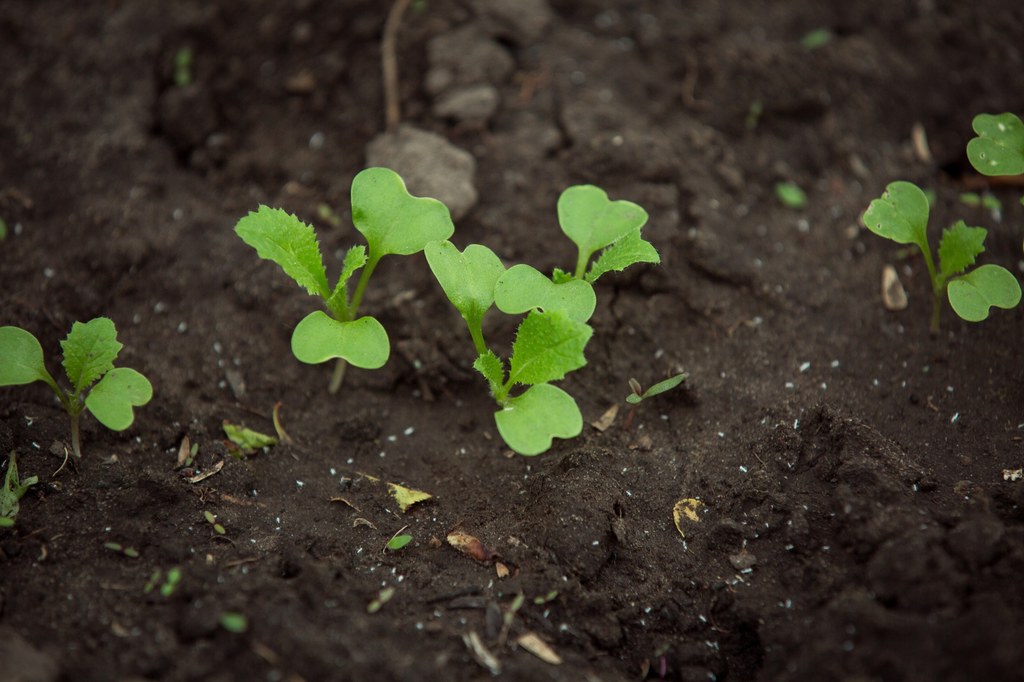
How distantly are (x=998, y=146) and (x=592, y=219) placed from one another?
1.09 m

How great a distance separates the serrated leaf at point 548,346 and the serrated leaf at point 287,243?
1.74ft

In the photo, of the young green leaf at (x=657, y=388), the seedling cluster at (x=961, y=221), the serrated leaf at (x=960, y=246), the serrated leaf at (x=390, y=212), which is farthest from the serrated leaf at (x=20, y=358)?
the serrated leaf at (x=960, y=246)

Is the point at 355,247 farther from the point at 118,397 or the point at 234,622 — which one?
the point at 234,622

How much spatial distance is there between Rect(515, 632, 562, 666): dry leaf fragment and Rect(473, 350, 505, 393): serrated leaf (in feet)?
1.94

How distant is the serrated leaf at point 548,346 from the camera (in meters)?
1.87

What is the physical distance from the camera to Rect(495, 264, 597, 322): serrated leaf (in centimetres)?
197

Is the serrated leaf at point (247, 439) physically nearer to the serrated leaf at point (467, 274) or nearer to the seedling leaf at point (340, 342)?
the seedling leaf at point (340, 342)

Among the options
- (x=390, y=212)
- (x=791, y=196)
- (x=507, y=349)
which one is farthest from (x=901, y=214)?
(x=390, y=212)

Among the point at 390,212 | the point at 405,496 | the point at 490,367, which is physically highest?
the point at 390,212

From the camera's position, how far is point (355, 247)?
6.56 feet

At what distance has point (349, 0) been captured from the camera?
2949mm

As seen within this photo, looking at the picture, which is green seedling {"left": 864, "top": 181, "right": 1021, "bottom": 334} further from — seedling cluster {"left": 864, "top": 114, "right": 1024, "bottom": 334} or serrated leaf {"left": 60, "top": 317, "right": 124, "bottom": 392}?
serrated leaf {"left": 60, "top": 317, "right": 124, "bottom": 392}

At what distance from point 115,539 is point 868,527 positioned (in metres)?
1.62

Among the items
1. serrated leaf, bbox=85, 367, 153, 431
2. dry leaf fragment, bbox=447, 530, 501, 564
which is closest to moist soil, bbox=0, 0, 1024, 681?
dry leaf fragment, bbox=447, 530, 501, 564
